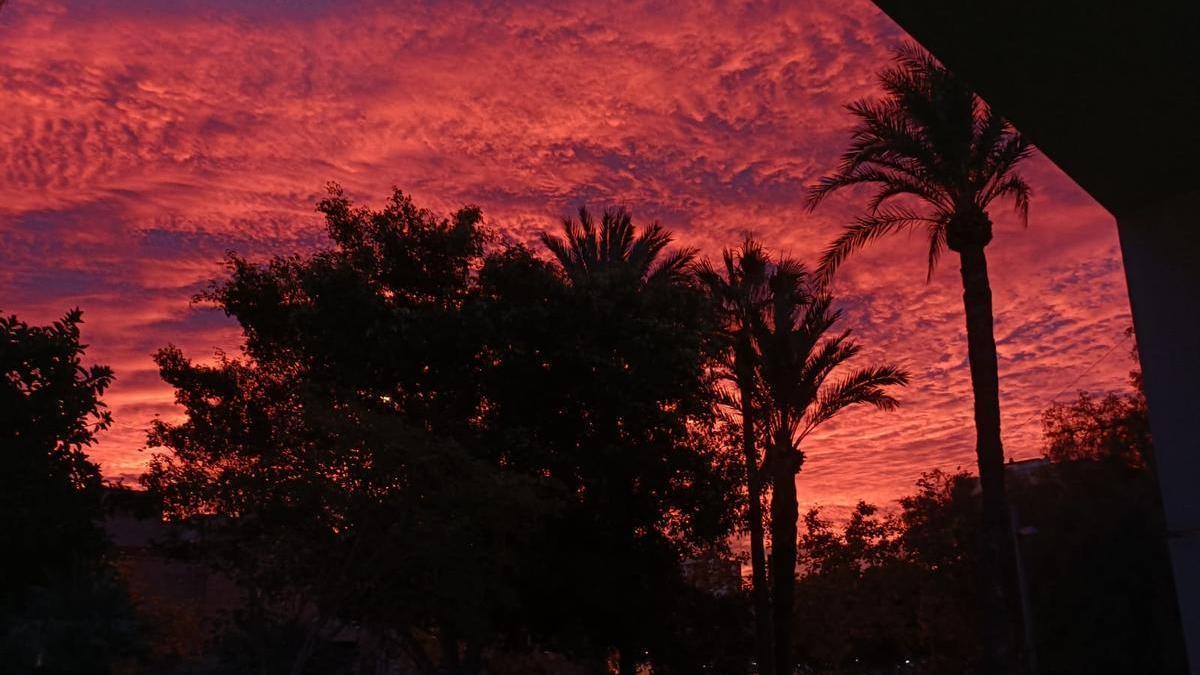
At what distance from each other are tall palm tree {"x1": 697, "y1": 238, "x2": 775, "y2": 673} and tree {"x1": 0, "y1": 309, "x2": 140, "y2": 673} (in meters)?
13.8

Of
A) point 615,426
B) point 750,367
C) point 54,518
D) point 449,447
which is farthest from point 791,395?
point 54,518

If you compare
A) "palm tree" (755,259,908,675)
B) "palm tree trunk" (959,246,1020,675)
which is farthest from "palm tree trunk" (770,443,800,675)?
"palm tree trunk" (959,246,1020,675)

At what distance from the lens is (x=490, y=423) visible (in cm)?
2248

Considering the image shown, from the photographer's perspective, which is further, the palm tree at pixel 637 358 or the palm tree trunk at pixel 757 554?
the palm tree trunk at pixel 757 554

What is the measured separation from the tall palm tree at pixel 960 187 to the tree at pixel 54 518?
537 inches

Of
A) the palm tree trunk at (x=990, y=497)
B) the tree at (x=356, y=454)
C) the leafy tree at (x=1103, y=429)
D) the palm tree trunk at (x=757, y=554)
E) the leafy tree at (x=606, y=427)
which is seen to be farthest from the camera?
the leafy tree at (x=1103, y=429)

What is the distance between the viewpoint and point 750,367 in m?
28.1

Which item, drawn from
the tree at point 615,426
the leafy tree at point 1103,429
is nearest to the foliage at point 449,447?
the tree at point 615,426

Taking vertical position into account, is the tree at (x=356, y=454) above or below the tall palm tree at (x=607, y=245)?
below

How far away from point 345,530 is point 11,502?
532 cm

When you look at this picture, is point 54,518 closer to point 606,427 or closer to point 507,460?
point 507,460

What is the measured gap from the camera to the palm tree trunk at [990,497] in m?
17.5

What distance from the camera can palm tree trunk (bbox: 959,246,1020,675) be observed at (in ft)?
57.6

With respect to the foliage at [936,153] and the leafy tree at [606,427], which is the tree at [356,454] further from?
the foliage at [936,153]
